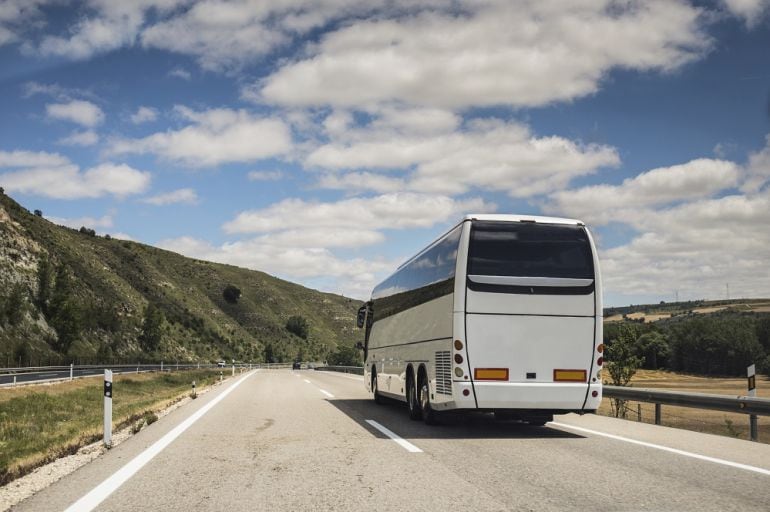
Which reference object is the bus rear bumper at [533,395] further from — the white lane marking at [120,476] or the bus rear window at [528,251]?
the white lane marking at [120,476]

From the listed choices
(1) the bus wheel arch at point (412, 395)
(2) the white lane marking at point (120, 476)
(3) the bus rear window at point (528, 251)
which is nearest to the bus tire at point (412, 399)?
(1) the bus wheel arch at point (412, 395)

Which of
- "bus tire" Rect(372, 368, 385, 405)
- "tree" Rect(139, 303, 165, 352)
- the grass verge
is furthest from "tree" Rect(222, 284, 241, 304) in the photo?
"bus tire" Rect(372, 368, 385, 405)

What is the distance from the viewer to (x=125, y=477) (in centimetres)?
746

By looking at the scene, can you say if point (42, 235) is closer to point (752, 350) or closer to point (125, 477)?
point (125, 477)

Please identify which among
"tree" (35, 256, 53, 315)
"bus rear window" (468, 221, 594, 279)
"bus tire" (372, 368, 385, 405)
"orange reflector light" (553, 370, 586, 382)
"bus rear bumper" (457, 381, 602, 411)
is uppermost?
"tree" (35, 256, 53, 315)

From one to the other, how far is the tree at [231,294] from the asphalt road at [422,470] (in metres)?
135

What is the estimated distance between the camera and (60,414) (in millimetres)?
25828

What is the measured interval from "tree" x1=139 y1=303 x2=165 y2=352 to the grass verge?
34.7 m

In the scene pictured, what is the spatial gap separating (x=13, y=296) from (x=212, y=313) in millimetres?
65345

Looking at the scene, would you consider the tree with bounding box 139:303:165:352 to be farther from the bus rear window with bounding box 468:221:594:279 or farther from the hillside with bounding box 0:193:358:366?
the bus rear window with bounding box 468:221:594:279

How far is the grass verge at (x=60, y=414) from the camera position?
956 centimetres

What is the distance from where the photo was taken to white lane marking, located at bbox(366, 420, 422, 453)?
31.6 ft

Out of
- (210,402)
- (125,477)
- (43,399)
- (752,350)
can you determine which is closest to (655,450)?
(125,477)

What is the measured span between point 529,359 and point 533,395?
55cm
